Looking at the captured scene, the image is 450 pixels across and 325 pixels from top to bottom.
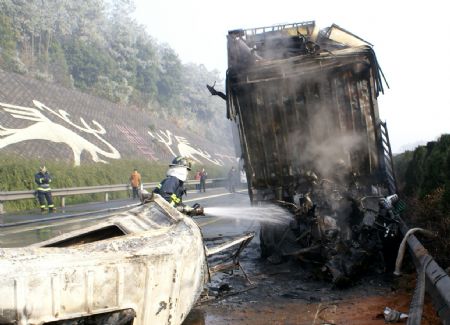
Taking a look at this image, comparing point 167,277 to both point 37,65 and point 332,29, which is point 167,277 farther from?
point 37,65

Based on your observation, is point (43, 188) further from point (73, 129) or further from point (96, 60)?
point (96, 60)

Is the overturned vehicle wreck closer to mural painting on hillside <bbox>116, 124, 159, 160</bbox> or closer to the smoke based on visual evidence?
the smoke

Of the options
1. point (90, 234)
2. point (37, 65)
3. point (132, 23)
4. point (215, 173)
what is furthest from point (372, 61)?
point (132, 23)

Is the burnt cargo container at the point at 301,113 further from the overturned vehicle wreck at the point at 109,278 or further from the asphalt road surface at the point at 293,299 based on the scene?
the overturned vehicle wreck at the point at 109,278

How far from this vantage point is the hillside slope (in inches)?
932

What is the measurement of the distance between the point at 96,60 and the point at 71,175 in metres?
24.7

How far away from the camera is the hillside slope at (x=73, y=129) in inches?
932

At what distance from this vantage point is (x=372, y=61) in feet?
23.1

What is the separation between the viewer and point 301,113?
7375 millimetres

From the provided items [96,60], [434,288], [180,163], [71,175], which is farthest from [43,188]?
[96,60]

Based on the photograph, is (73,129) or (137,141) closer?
(73,129)

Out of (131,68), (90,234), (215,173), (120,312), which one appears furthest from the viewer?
(131,68)

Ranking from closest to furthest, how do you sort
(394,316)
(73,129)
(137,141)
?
(394,316) → (73,129) → (137,141)

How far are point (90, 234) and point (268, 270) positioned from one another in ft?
10.7
